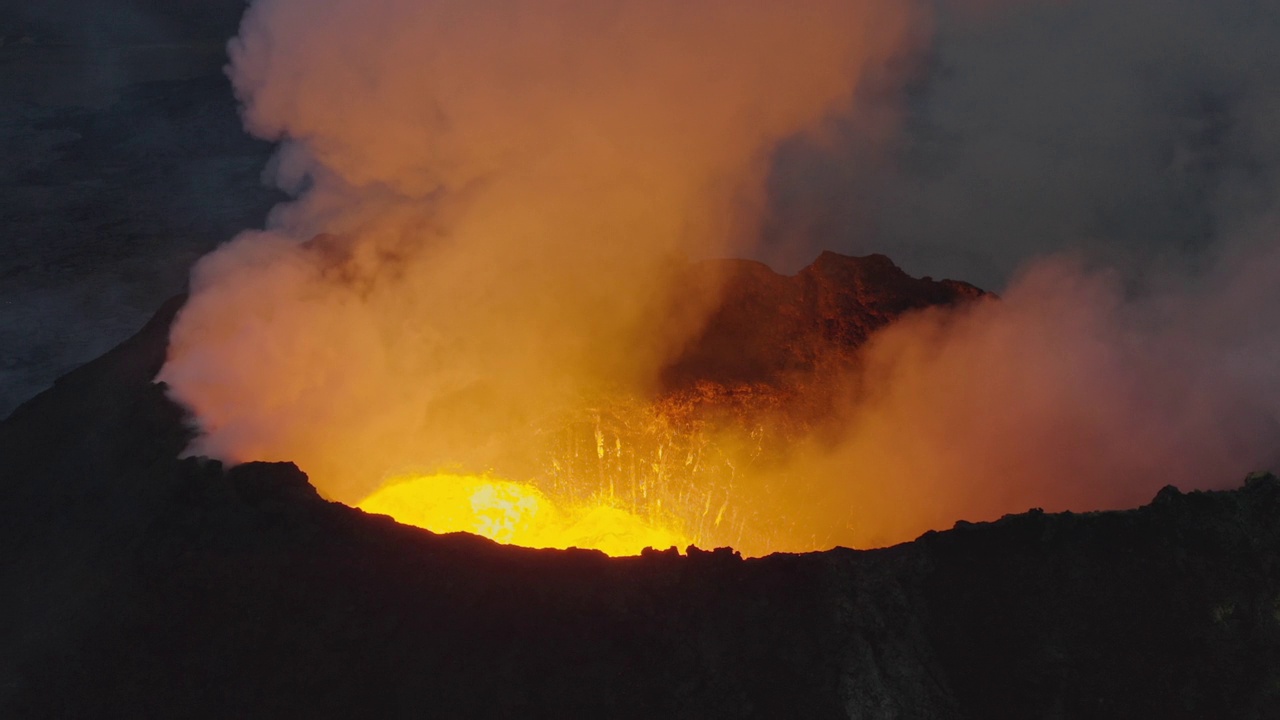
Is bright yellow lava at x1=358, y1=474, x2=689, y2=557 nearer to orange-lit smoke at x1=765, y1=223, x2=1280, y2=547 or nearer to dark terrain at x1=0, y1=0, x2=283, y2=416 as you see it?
orange-lit smoke at x1=765, y1=223, x2=1280, y2=547

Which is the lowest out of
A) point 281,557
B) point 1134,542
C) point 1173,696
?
point 1173,696

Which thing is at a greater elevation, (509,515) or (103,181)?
(103,181)

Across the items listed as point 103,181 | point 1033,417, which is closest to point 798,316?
point 1033,417

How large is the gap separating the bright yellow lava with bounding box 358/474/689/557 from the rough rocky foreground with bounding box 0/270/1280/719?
2.20m

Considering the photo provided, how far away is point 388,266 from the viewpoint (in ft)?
33.1

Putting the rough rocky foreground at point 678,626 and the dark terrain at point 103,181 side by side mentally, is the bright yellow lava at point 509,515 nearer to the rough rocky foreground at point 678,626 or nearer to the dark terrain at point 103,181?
the rough rocky foreground at point 678,626

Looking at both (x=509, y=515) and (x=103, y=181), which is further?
(x=103, y=181)

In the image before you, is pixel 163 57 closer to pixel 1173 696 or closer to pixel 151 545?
pixel 151 545

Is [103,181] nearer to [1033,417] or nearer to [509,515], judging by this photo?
[509,515]

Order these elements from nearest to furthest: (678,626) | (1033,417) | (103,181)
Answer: (678,626) → (1033,417) → (103,181)

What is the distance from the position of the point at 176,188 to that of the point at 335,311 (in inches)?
639

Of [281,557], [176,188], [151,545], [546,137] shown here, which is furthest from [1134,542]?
[176,188]

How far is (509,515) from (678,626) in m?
3.39

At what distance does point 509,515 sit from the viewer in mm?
8703
